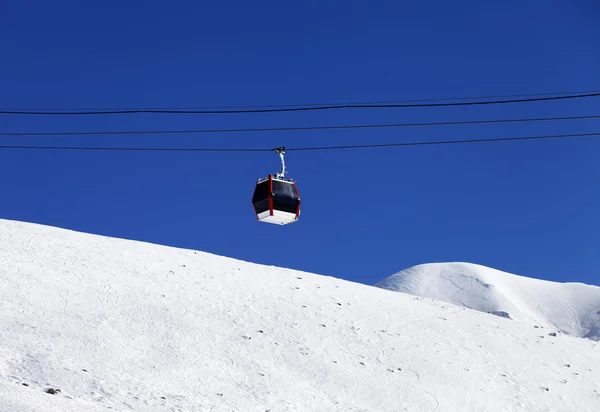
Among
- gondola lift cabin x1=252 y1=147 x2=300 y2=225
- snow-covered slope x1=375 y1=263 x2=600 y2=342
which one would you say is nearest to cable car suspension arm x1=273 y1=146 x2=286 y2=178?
gondola lift cabin x1=252 y1=147 x2=300 y2=225

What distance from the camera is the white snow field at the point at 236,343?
1866 cm

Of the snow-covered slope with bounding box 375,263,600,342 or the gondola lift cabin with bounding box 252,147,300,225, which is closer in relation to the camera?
the gondola lift cabin with bounding box 252,147,300,225

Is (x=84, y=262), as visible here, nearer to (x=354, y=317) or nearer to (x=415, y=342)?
(x=354, y=317)

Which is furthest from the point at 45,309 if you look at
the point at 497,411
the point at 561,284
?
the point at 561,284

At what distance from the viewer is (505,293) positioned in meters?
101

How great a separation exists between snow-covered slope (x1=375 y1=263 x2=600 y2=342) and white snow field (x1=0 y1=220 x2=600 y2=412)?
6387cm

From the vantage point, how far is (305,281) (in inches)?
1163

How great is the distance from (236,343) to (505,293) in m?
82.3

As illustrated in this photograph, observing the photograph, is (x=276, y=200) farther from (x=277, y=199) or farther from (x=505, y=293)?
(x=505, y=293)

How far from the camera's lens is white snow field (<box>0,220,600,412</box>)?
18.7 meters

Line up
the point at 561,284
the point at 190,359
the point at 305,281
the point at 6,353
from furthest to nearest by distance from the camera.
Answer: the point at 561,284 → the point at 305,281 → the point at 190,359 → the point at 6,353

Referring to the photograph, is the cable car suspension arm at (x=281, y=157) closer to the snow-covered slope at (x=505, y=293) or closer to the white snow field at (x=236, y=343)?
the white snow field at (x=236, y=343)

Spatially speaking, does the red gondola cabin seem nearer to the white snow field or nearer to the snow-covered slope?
the white snow field

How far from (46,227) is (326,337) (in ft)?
39.2
